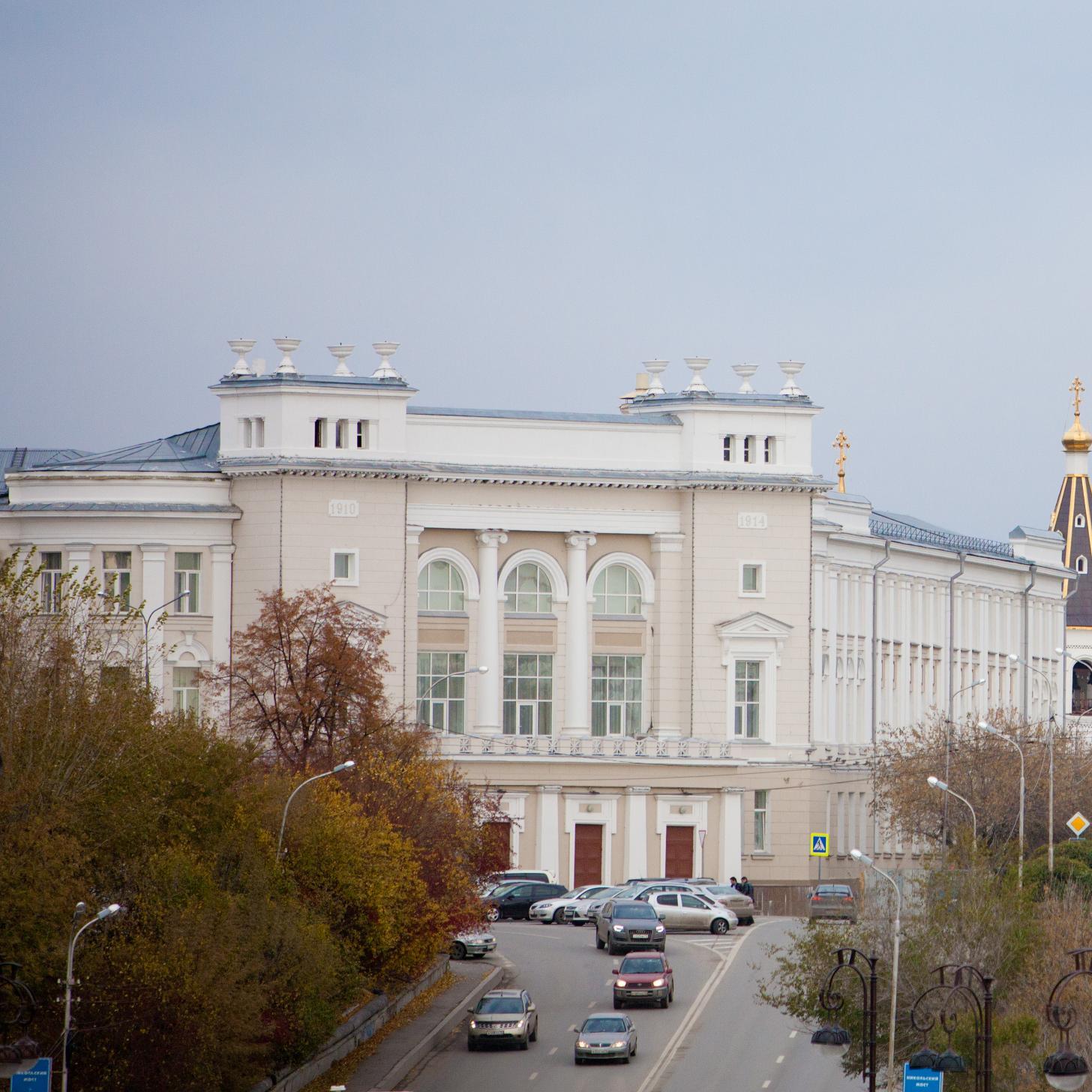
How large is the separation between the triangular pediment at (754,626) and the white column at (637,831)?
6.30 meters

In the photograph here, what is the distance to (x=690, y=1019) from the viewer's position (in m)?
63.7

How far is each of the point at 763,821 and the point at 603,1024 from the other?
144 feet

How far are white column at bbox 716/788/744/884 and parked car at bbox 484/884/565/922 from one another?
36.8ft

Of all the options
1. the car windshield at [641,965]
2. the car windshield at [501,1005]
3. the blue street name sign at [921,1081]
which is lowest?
the car windshield at [501,1005]

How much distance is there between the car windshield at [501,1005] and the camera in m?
60.8

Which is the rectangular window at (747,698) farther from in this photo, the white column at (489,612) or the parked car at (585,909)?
the parked car at (585,909)

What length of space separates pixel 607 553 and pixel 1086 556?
2164 inches

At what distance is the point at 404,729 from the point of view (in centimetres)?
8100

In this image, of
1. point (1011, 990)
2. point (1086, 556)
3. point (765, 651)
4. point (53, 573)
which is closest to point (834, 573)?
point (765, 651)

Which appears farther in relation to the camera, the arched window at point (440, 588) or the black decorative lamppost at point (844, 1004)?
the arched window at point (440, 588)

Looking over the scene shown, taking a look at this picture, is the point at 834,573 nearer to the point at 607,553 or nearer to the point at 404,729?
the point at 607,553

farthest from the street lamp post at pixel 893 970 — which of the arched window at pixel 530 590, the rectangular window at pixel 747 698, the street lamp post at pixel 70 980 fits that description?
the arched window at pixel 530 590

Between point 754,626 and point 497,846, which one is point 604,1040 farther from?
point 754,626

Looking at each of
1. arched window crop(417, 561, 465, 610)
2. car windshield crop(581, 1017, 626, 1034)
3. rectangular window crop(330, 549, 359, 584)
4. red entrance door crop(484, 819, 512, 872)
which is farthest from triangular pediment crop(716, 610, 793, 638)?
car windshield crop(581, 1017, 626, 1034)
